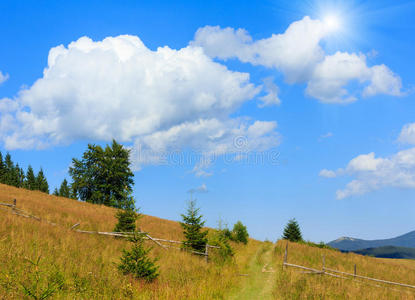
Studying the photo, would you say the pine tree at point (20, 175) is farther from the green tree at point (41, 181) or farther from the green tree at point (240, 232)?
the green tree at point (240, 232)

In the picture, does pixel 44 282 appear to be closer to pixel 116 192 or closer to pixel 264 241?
pixel 264 241

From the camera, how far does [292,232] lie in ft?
121

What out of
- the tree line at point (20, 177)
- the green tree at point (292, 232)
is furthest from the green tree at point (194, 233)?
the tree line at point (20, 177)

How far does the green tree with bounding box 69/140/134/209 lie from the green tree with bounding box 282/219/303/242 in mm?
26558

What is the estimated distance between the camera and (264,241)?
3584cm

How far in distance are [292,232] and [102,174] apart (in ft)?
103

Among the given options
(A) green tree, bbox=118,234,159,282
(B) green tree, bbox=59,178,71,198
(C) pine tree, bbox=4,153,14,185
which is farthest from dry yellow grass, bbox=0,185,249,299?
(B) green tree, bbox=59,178,71,198

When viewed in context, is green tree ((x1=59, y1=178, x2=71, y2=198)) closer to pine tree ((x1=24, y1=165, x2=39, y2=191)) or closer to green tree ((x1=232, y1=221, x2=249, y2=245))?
pine tree ((x1=24, y1=165, x2=39, y2=191))

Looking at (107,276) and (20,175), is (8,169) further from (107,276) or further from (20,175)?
(107,276)

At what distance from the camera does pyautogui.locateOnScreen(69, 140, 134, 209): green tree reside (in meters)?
45.6

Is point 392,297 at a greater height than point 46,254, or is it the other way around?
point 46,254

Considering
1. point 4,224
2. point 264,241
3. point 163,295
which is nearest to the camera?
point 163,295

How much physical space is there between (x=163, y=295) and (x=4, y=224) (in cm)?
918

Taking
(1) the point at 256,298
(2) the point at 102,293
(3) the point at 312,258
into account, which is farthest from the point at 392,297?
(2) the point at 102,293
